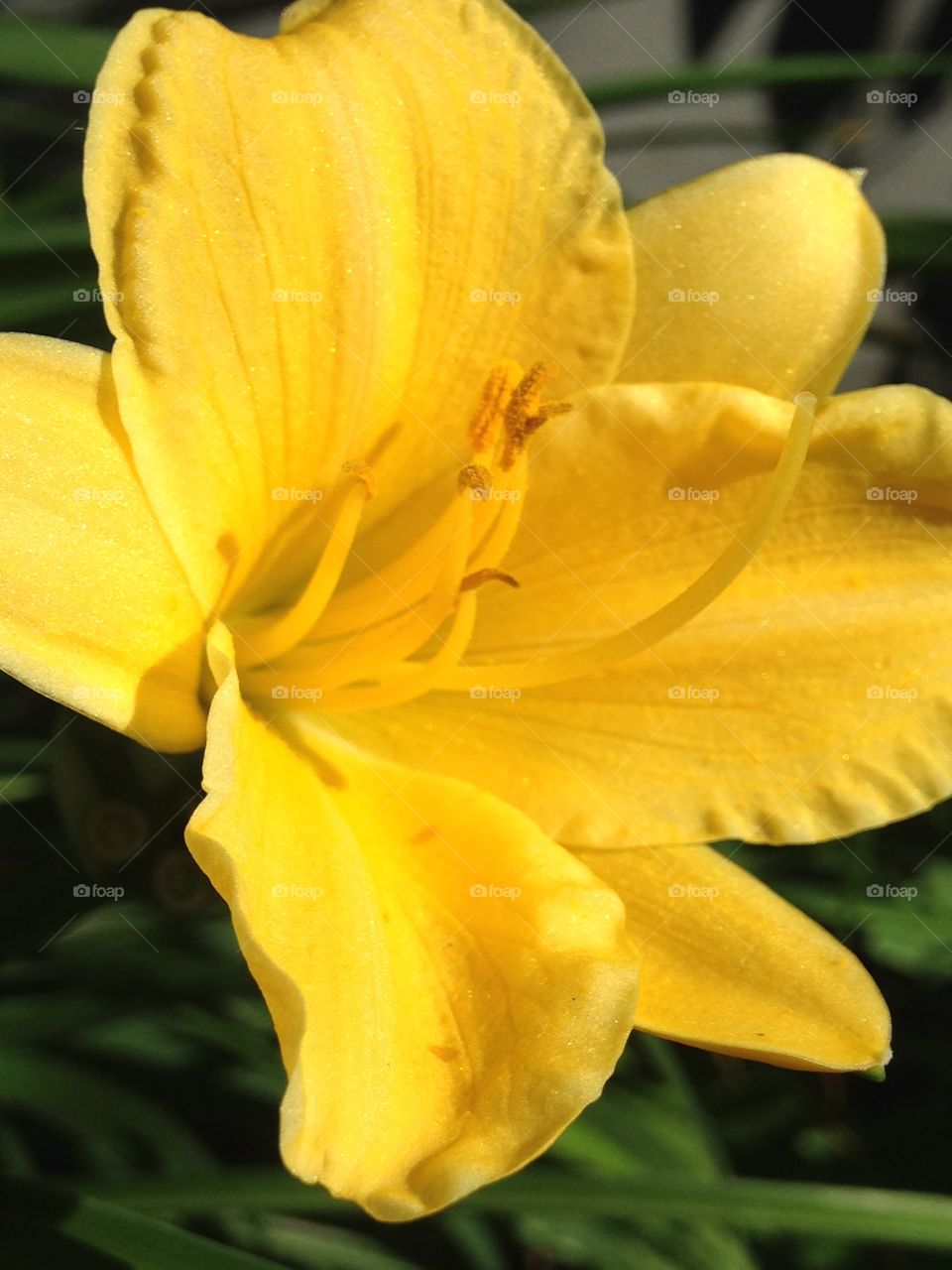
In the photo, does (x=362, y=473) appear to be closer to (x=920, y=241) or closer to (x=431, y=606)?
(x=431, y=606)

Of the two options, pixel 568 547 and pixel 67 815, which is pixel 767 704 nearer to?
pixel 568 547

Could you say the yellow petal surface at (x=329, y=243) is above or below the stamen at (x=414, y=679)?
above

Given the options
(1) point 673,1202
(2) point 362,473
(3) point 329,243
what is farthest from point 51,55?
(1) point 673,1202

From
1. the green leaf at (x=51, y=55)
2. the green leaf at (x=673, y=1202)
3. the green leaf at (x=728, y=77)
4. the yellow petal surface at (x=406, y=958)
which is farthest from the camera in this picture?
the green leaf at (x=728, y=77)

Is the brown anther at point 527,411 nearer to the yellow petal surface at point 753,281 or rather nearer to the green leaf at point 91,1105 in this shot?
the yellow petal surface at point 753,281

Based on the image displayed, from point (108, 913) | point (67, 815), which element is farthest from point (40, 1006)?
point (67, 815)

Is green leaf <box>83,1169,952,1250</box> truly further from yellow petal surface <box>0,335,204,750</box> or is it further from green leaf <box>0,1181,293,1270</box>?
yellow petal surface <box>0,335,204,750</box>

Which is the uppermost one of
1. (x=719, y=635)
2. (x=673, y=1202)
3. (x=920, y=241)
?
(x=920, y=241)

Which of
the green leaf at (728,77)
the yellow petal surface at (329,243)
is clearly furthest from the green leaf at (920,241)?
the yellow petal surface at (329,243)
